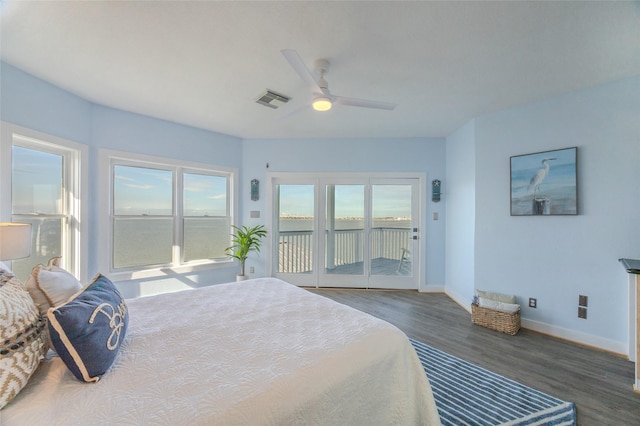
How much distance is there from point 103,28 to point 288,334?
2.38 metres

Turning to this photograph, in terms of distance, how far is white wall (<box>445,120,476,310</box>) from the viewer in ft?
11.3

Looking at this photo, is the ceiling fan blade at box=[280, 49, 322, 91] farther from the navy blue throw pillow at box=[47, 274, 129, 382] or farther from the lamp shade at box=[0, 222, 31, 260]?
the lamp shade at box=[0, 222, 31, 260]

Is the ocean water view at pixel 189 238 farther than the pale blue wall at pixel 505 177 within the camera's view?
Yes

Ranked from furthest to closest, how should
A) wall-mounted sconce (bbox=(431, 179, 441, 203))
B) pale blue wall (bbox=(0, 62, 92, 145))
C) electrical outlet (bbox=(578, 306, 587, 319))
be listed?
wall-mounted sconce (bbox=(431, 179, 441, 203)) → electrical outlet (bbox=(578, 306, 587, 319)) → pale blue wall (bbox=(0, 62, 92, 145))

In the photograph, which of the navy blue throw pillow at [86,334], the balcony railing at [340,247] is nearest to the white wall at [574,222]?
the balcony railing at [340,247]

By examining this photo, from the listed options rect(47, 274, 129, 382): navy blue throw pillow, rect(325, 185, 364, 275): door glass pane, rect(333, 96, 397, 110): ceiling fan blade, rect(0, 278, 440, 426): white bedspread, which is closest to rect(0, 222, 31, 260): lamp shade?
rect(0, 278, 440, 426): white bedspread

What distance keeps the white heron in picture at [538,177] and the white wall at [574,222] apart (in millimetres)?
181

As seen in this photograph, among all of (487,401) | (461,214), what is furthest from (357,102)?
(461,214)

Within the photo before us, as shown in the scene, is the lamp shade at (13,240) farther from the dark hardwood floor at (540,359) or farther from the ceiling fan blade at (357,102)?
the dark hardwood floor at (540,359)

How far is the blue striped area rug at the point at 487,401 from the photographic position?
1.59 m

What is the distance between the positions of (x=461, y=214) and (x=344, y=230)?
1824mm

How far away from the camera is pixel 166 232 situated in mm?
3730

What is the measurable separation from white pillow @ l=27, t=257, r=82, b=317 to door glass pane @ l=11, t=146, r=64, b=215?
1954 millimetres

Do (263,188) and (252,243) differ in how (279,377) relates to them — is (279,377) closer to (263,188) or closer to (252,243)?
(252,243)
